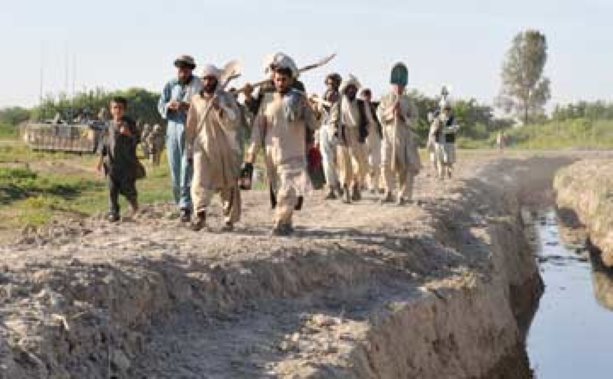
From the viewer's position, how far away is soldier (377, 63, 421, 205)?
590 inches

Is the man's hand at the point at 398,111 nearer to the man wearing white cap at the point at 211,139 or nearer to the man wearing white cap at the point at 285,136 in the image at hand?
the man wearing white cap at the point at 285,136

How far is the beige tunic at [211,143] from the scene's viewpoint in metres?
10.6

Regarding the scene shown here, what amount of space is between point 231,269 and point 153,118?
41.3 m

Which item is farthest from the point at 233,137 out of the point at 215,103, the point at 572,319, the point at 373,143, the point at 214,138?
the point at 572,319

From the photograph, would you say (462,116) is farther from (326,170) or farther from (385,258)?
(385,258)

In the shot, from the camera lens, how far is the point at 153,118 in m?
49.1

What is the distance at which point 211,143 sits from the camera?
1059cm

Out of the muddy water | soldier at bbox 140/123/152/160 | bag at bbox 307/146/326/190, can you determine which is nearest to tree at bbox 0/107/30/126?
soldier at bbox 140/123/152/160

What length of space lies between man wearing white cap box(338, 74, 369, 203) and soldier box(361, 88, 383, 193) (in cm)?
16

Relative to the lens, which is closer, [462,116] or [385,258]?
[385,258]

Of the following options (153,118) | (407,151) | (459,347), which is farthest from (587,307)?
(153,118)

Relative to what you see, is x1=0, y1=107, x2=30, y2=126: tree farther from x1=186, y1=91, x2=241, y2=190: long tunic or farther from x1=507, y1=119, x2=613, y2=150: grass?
x1=186, y1=91, x2=241, y2=190: long tunic

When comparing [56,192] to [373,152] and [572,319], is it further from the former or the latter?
[572,319]

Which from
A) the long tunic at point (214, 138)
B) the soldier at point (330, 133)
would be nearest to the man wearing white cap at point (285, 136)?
the long tunic at point (214, 138)
